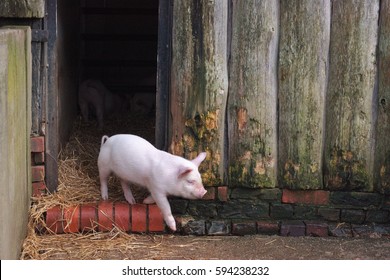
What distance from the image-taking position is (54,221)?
615cm

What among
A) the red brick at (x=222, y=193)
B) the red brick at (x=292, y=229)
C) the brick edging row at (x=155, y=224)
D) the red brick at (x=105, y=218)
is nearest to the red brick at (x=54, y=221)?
the brick edging row at (x=155, y=224)

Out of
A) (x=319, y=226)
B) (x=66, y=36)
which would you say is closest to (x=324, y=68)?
(x=319, y=226)

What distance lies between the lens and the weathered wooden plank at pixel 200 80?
6043 mm

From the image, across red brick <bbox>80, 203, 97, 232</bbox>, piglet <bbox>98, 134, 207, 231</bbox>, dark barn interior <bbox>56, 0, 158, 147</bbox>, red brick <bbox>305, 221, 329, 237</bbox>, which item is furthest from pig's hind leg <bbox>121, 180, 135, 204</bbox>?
dark barn interior <bbox>56, 0, 158, 147</bbox>

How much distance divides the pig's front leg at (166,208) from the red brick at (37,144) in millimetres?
967

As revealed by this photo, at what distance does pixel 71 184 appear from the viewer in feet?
22.0

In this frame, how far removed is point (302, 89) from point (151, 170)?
1260 millimetres

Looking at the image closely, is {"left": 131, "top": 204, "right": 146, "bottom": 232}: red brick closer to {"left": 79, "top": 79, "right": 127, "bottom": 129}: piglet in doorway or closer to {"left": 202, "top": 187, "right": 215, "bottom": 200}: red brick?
{"left": 202, "top": 187, "right": 215, "bottom": 200}: red brick

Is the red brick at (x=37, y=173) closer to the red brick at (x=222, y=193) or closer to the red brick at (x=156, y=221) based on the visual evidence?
the red brick at (x=156, y=221)

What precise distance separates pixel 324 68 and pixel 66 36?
289cm

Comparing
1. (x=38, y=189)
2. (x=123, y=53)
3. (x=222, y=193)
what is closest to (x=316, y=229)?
(x=222, y=193)

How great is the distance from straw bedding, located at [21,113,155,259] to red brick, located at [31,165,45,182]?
15 centimetres

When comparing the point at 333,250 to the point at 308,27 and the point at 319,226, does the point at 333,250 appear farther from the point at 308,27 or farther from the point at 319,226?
the point at 308,27

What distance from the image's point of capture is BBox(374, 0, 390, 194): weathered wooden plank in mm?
6012
